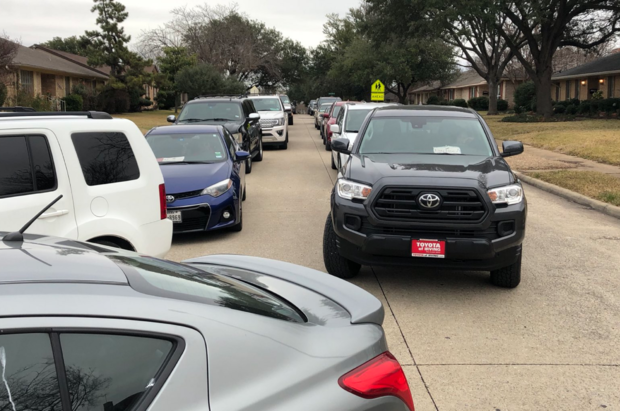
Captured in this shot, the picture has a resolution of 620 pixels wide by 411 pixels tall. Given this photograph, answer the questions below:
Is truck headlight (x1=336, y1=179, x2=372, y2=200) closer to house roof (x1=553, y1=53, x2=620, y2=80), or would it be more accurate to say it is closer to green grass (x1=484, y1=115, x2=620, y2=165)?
green grass (x1=484, y1=115, x2=620, y2=165)

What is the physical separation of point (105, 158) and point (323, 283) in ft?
9.82

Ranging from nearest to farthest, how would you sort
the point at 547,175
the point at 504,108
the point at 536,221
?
the point at 536,221 → the point at 547,175 → the point at 504,108

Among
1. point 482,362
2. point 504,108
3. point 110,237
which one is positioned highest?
point 504,108

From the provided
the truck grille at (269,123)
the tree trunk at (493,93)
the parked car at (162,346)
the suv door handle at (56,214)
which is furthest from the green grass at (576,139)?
the tree trunk at (493,93)

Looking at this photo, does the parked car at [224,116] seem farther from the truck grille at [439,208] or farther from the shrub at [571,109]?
the shrub at [571,109]

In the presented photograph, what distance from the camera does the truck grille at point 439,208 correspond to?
18.9 feet

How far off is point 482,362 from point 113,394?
343 centimetres

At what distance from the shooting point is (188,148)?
32.6 ft

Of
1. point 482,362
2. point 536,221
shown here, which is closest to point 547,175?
point 536,221

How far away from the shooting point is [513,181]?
20.1ft

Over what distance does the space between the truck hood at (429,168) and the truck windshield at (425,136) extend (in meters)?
0.30

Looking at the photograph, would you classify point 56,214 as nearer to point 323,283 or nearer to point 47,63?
point 323,283

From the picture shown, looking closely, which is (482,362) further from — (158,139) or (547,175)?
(547,175)

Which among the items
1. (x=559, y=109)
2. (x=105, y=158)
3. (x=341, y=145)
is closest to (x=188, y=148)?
(x=341, y=145)
